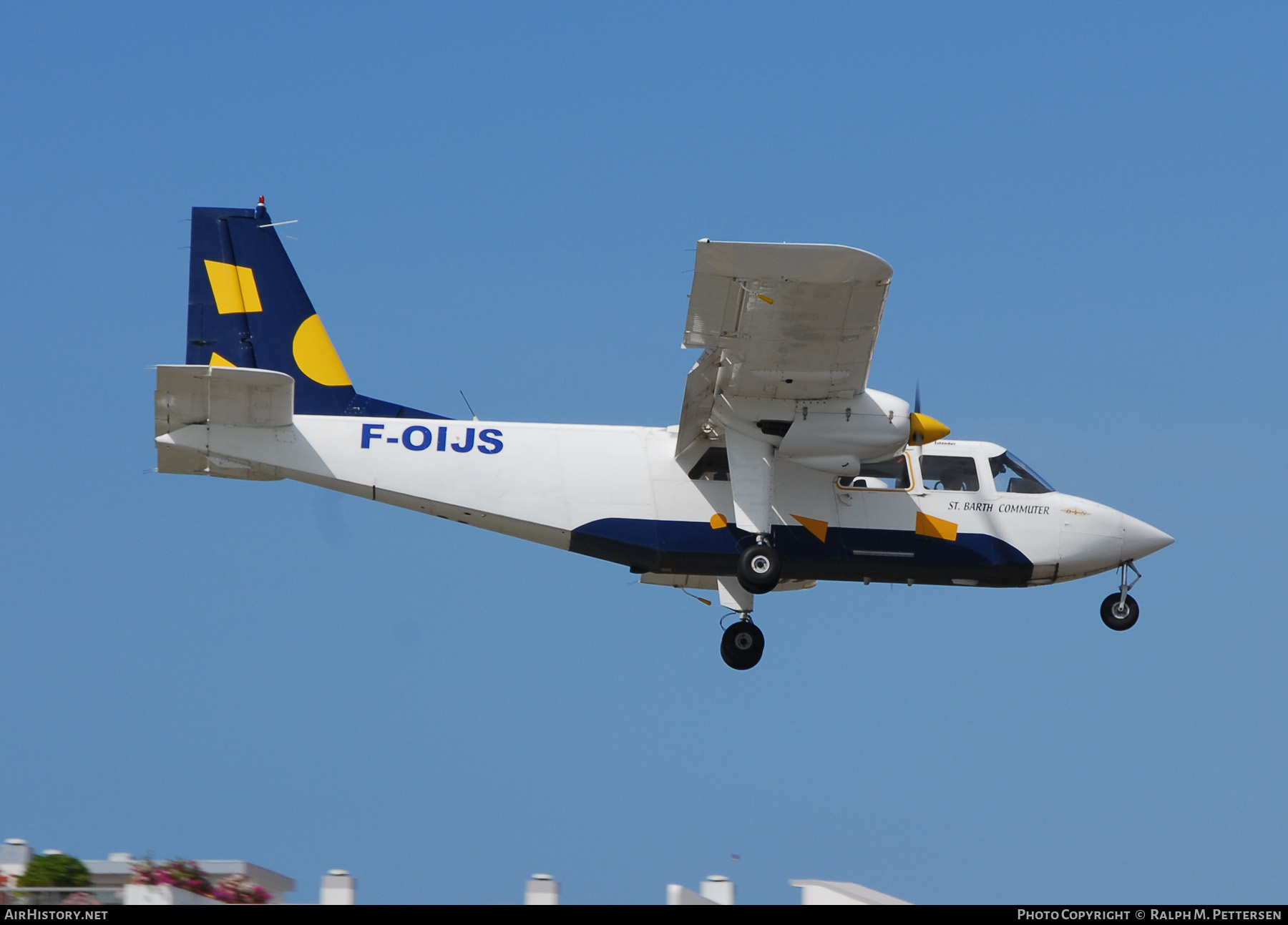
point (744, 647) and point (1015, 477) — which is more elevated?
point (1015, 477)

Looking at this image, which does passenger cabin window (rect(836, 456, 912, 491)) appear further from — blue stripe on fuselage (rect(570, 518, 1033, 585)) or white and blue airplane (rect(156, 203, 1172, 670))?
blue stripe on fuselage (rect(570, 518, 1033, 585))

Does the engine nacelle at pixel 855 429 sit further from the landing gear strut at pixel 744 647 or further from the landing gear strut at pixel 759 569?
the landing gear strut at pixel 744 647

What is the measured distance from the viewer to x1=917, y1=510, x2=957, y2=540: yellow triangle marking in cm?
2048

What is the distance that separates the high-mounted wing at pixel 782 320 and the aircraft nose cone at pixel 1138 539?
492 cm

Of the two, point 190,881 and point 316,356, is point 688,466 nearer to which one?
point 316,356

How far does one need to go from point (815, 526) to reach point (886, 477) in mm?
1270

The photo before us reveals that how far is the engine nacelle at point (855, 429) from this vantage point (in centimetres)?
1911

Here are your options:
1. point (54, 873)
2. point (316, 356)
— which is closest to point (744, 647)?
point (316, 356)

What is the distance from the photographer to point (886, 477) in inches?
814

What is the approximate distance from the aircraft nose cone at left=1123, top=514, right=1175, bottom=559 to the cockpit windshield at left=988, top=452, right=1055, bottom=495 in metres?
1.18

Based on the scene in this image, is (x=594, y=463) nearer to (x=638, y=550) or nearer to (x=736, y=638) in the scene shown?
(x=638, y=550)

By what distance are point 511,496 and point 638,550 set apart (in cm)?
183

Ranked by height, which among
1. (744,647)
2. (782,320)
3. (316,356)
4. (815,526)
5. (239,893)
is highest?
(316,356)
